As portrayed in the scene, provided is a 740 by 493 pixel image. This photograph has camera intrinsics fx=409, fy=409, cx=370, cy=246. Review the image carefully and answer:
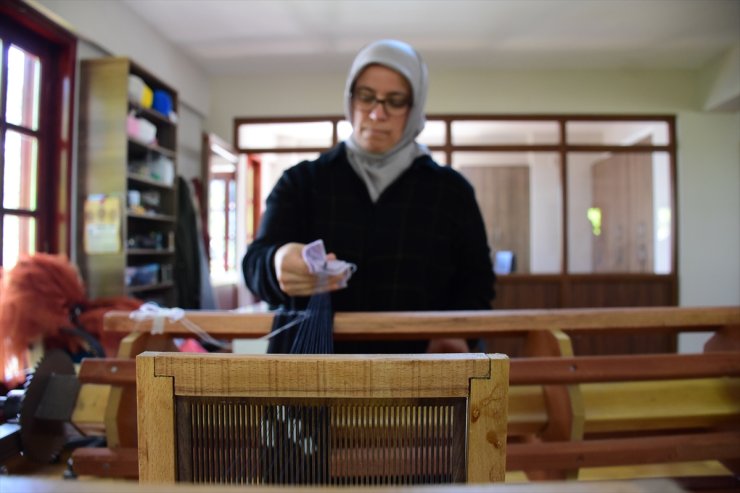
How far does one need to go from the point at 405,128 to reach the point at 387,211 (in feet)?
0.77

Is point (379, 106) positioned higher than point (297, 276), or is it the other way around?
point (379, 106)

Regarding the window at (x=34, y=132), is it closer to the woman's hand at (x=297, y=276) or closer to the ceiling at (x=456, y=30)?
the ceiling at (x=456, y=30)

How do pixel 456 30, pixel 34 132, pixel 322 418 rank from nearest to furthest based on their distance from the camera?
1. pixel 322 418
2. pixel 34 132
3. pixel 456 30

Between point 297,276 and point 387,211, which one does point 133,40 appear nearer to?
point 387,211

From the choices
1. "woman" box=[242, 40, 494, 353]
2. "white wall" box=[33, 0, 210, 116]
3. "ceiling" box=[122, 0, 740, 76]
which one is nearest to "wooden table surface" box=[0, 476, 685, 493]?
"woman" box=[242, 40, 494, 353]

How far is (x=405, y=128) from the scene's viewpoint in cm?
105

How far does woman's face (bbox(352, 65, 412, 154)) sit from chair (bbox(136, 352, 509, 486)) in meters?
0.76

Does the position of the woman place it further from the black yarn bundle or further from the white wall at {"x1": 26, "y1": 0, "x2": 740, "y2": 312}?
the white wall at {"x1": 26, "y1": 0, "x2": 740, "y2": 312}

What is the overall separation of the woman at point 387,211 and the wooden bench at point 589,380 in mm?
169

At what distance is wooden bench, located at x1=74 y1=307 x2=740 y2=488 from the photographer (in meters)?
0.73

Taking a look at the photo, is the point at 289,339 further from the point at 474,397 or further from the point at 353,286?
the point at 474,397

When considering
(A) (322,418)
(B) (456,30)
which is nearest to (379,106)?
(A) (322,418)

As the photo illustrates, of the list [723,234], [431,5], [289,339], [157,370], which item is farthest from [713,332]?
[431,5]

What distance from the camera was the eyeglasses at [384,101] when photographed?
100 centimetres
